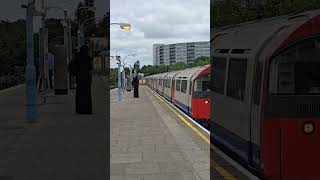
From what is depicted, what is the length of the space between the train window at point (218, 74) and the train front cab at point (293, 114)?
123 inches

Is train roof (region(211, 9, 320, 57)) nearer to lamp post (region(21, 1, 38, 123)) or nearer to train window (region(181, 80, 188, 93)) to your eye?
lamp post (region(21, 1, 38, 123))

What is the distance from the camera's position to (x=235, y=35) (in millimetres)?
9523

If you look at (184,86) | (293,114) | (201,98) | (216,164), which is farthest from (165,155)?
(184,86)

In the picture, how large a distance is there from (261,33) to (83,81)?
1178cm

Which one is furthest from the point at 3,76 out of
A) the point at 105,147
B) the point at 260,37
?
the point at 260,37

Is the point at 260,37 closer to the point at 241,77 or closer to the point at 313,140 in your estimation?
the point at 241,77

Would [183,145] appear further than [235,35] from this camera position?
Yes

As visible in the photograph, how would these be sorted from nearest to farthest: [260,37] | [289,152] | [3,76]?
1. [289,152]
2. [260,37]
3. [3,76]

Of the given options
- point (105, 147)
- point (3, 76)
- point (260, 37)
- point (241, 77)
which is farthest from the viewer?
point (3, 76)

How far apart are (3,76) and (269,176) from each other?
4703 cm

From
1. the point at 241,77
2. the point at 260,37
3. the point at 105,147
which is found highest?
the point at 260,37

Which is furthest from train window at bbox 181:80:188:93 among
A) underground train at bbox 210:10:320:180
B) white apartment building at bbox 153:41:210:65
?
white apartment building at bbox 153:41:210:65

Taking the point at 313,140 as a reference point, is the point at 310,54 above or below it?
above

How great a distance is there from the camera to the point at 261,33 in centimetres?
786
